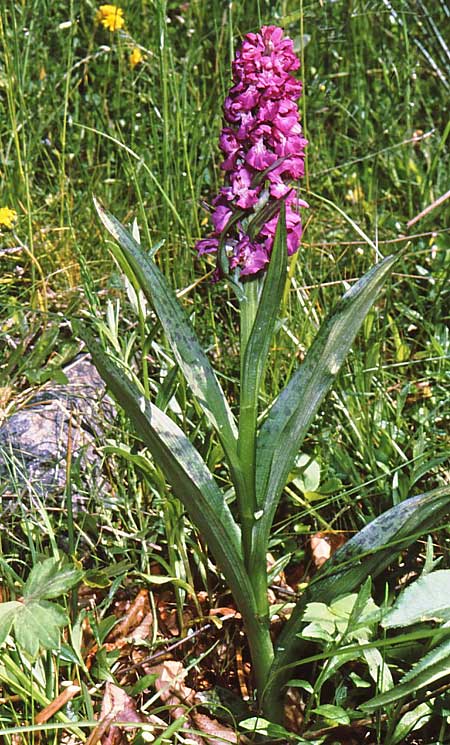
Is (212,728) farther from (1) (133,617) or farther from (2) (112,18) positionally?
(2) (112,18)

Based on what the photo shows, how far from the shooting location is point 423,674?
1.21 metres

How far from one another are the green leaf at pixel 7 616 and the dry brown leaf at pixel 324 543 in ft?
2.26

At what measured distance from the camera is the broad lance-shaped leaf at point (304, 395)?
55.2 inches

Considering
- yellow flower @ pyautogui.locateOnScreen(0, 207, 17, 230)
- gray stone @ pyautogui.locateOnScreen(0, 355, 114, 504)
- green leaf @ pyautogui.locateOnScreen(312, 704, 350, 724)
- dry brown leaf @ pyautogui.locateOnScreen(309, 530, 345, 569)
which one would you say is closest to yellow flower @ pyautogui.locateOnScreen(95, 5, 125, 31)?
yellow flower @ pyautogui.locateOnScreen(0, 207, 17, 230)

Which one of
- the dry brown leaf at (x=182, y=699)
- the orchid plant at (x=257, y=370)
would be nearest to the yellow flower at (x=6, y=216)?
the orchid plant at (x=257, y=370)

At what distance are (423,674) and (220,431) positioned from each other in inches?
18.4

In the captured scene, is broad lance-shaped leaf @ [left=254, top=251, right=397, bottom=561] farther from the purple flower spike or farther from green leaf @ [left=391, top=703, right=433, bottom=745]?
green leaf @ [left=391, top=703, right=433, bottom=745]

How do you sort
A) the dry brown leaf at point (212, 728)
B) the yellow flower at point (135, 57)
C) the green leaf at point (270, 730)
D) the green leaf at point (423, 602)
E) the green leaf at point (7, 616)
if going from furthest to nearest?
1. the yellow flower at point (135, 57)
2. the dry brown leaf at point (212, 728)
3. the green leaf at point (270, 730)
4. the green leaf at point (7, 616)
5. the green leaf at point (423, 602)

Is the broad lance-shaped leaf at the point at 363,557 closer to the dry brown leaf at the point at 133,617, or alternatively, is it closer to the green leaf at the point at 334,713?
the green leaf at the point at 334,713

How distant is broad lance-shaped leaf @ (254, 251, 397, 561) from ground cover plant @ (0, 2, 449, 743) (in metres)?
0.01

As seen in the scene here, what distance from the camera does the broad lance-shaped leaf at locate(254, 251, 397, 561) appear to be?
140 cm

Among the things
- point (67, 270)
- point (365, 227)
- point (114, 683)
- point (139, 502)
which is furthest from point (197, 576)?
point (365, 227)

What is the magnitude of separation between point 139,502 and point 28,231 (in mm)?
824

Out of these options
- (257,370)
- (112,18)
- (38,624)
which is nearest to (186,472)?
(257,370)
